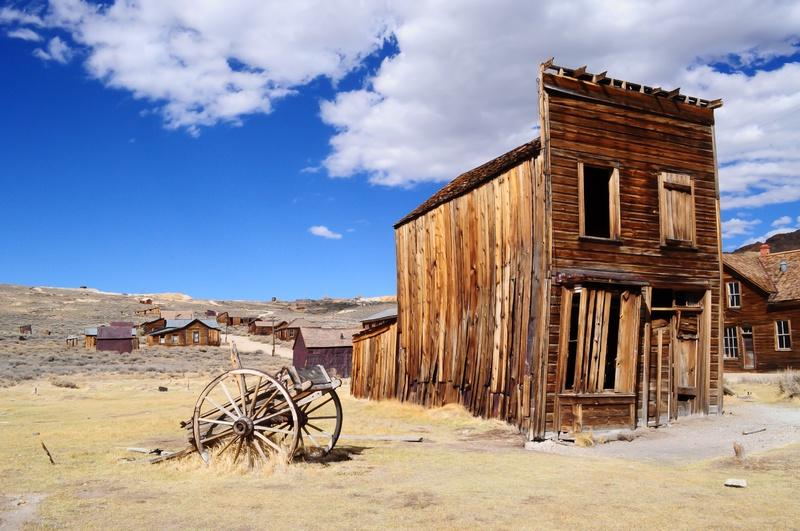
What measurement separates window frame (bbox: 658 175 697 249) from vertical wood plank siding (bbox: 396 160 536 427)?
11.1 feet

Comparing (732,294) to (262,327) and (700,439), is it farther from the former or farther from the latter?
(262,327)

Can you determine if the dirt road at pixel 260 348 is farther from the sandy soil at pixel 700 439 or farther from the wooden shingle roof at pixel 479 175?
the sandy soil at pixel 700 439

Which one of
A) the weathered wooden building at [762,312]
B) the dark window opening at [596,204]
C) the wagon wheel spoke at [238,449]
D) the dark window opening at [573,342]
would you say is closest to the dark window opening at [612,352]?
the dark window opening at [573,342]

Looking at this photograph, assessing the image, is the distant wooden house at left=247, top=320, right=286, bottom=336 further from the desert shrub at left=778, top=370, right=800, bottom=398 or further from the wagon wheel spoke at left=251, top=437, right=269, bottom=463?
the wagon wheel spoke at left=251, top=437, right=269, bottom=463

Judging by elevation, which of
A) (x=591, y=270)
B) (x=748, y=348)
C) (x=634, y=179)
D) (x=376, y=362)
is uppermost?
(x=634, y=179)

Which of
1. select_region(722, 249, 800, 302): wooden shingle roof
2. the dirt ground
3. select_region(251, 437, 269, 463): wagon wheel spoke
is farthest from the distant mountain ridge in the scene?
select_region(251, 437, 269, 463): wagon wheel spoke

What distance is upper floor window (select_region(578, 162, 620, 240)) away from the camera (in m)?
13.5

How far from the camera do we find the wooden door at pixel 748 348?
1164 inches

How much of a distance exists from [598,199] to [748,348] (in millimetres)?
17681

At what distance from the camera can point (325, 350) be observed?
39.4 m

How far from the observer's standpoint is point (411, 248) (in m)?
19.9

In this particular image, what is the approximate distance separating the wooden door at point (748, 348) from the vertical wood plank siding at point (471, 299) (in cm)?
1922

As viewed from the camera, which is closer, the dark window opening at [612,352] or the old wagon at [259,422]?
the old wagon at [259,422]

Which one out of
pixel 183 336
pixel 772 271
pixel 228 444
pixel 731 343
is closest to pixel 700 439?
pixel 228 444
